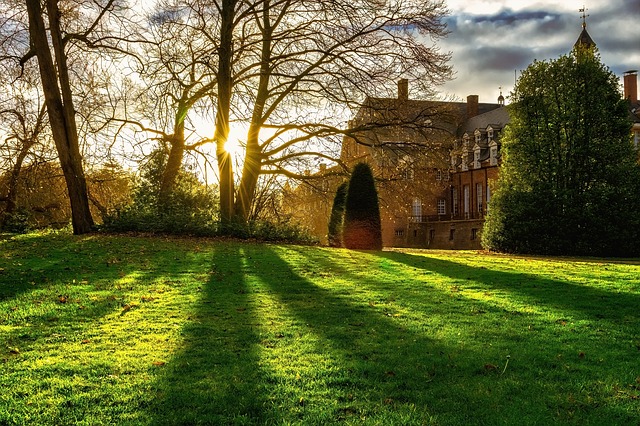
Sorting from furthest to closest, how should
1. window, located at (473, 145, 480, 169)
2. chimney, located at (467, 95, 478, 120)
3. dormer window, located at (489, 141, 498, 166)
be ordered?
chimney, located at (467, 95, 478, 120) < window, located at (473, 145, 480, 169) < dormer window, located at (489, 141, 498, 166)

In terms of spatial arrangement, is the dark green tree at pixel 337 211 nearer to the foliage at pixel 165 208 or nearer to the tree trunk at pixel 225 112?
the tree trunk at pixel 225 112

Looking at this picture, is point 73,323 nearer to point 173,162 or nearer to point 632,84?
point 173,162

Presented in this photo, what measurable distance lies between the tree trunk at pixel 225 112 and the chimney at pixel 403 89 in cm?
682

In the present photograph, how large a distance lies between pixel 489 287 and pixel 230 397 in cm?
771

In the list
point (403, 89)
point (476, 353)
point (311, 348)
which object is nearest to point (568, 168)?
point (403, 89)

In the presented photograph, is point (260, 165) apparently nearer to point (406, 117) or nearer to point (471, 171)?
point (406, 117)

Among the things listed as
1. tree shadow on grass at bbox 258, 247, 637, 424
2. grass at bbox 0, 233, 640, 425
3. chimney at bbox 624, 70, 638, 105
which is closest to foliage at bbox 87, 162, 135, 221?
grass at bbox 0, 233, 640, 425

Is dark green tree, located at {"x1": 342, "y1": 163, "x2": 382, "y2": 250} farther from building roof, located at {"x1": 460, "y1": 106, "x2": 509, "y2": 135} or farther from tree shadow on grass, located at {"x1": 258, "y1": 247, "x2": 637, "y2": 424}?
building roof, located at {"x1": 460, "y1": 106, "x2": 509, "y2": 135}

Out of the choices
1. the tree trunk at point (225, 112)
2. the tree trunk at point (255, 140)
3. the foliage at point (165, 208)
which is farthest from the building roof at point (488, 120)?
the tree trunk at point (225, 112)

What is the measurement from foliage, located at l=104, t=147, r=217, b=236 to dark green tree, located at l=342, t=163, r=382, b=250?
5.28 m

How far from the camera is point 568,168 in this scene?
27.3 m

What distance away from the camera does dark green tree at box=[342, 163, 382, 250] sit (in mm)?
21031

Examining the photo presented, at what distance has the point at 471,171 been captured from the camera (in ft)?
197

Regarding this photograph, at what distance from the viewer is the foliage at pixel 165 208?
20.7 m
